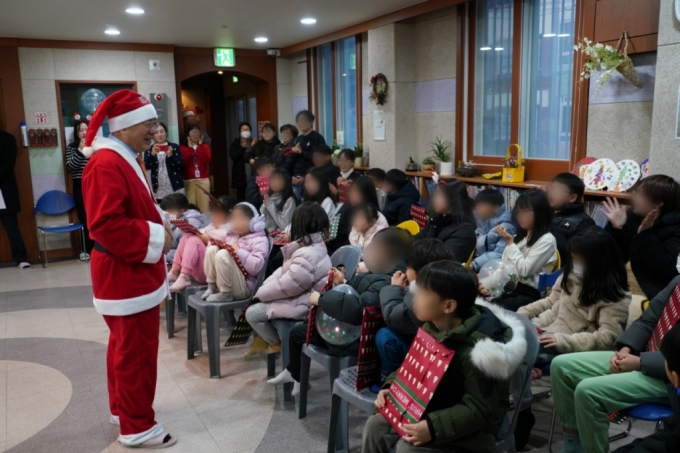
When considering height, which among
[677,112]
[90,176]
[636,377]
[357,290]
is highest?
[677,112]

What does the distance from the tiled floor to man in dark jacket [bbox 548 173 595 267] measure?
869 millimetres

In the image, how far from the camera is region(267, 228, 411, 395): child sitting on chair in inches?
95.7

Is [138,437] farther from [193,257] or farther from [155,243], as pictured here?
[193,257]

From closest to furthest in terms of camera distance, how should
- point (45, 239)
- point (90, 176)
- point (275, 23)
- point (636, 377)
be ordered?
point (636, 377) → point (90, 176) → point (275, 23) → point (45, 239)

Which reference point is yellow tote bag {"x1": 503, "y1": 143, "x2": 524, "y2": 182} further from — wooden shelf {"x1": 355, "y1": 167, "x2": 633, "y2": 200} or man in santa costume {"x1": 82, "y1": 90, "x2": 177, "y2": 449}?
man in santa costume {"x1": 82, "y1": 90, "x2": 177, "y2": 449}

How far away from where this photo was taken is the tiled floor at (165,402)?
9.09ft

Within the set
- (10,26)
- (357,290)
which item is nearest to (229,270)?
(357,290)

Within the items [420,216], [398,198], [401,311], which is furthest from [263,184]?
[401,311]

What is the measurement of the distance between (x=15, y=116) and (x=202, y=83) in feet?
16.0

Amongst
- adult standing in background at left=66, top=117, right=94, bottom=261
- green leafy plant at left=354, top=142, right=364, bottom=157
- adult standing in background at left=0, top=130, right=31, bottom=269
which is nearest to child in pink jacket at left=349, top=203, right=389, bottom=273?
green leafy plant at left=354, top=142, right=364, bottom=157

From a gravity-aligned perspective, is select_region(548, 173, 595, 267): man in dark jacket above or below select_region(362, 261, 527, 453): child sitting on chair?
A: above

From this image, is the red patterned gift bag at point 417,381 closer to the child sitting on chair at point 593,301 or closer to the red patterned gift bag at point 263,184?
the child sitting on chair at point 593,301

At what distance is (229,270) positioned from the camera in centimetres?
344

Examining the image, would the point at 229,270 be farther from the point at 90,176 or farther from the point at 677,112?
the point at 677,112
